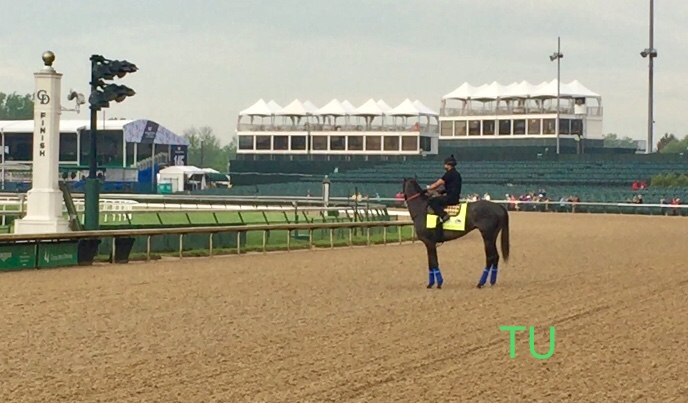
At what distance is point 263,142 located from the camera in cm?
9981

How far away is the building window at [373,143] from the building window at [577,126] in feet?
50.1

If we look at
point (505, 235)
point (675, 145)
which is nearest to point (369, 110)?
point (675, 145)

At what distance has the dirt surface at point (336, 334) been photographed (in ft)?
26.7

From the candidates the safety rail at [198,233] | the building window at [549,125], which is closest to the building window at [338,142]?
the building window at [549,125]

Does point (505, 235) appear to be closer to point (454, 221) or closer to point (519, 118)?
point (454, 221)

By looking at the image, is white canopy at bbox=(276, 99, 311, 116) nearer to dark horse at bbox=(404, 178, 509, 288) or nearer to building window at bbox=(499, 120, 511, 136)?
building window at bbox=(499, 120, 511, 136)

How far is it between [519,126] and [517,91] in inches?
140

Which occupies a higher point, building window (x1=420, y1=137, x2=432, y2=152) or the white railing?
building window (x1=420, y1=137, x2=432, y2=152)

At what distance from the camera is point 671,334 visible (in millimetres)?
11266

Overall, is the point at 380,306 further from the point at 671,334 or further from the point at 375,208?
the point at 375,208

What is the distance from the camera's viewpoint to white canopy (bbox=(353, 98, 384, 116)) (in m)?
98.1

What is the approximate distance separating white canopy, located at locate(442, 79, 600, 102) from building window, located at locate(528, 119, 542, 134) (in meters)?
2.00

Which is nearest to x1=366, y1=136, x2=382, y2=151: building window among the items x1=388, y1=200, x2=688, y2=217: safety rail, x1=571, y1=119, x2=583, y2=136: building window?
x1=571, y1=119, x2=583, y2=136: building window

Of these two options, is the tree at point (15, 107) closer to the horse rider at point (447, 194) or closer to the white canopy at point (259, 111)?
the white canopy at point (259, 111)
